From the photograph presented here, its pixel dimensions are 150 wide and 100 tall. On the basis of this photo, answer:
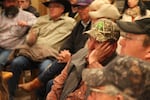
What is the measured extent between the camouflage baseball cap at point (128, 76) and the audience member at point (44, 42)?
241 centimetres

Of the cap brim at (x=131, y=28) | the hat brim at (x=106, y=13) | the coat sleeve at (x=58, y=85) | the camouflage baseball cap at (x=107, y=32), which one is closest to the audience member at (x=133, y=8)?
the hat brim at (x=106, y=13)

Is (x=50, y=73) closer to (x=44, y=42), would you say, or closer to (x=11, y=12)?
(x=44, y=42)

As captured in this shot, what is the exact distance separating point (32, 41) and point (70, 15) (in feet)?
1.97

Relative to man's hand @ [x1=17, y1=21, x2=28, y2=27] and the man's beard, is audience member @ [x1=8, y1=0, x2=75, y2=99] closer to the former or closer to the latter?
man's hand @ [x1=17, y1=21, x2=28, y2=27]

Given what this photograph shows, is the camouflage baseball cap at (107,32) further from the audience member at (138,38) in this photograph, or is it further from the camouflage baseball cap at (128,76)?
the camouflage baseball cap at (128,76)

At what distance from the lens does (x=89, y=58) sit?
7.32 feet

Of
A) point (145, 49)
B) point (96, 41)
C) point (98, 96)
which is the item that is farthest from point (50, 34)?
point (98, 96)

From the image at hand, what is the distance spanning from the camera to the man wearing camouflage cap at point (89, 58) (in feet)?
7.18

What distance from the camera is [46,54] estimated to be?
3.64m

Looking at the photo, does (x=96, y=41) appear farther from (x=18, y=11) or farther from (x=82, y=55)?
(x=18, y=11)

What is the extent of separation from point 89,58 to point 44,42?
157cm

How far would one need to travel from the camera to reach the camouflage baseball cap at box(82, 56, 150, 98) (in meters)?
1.16

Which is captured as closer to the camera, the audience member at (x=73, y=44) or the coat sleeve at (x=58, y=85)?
the coat sleeve at (x=58, y=85)

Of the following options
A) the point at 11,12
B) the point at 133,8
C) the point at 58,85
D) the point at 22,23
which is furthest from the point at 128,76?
the point at 133,8
